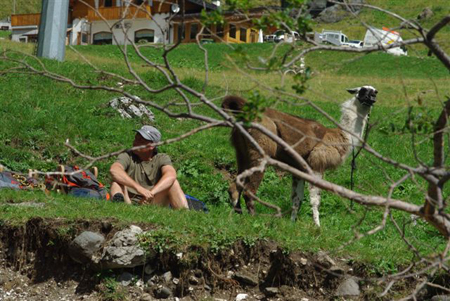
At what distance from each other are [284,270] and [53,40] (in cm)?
1580

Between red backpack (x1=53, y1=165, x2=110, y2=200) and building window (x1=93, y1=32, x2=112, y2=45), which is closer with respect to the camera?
red backpack (x1=53, y1=165, x2=110, y2=200)

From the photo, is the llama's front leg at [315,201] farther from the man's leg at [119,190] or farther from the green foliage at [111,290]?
the green foliage at [111,290]

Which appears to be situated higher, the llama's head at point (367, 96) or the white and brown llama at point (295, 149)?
the llama's head at point (367, 96)

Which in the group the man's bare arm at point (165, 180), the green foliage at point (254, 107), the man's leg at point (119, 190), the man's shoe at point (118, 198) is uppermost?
the green foliage at point (254, 107)

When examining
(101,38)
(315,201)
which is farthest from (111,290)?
(101,38)

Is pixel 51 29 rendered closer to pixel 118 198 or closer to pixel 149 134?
pixel 149 134

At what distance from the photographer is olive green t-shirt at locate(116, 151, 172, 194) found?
32.2ft

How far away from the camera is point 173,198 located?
32.1ft

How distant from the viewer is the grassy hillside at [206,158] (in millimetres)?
7906

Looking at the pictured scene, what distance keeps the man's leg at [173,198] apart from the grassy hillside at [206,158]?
48cm

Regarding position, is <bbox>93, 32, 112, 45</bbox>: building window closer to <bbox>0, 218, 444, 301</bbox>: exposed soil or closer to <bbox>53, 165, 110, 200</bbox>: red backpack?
<bbox>53, 165, 110, 200</bbox>: red backpack

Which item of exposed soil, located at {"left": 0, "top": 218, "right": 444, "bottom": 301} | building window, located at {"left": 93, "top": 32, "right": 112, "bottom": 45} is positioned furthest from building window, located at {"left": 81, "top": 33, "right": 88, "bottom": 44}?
exposed soil, located at {"left": 0, "top": 218, "right": 444, "bottom": 301}

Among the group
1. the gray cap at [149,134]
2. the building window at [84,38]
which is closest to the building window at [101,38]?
Result: the building window at [84,38]

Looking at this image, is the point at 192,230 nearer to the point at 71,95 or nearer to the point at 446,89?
the point at 71,95
